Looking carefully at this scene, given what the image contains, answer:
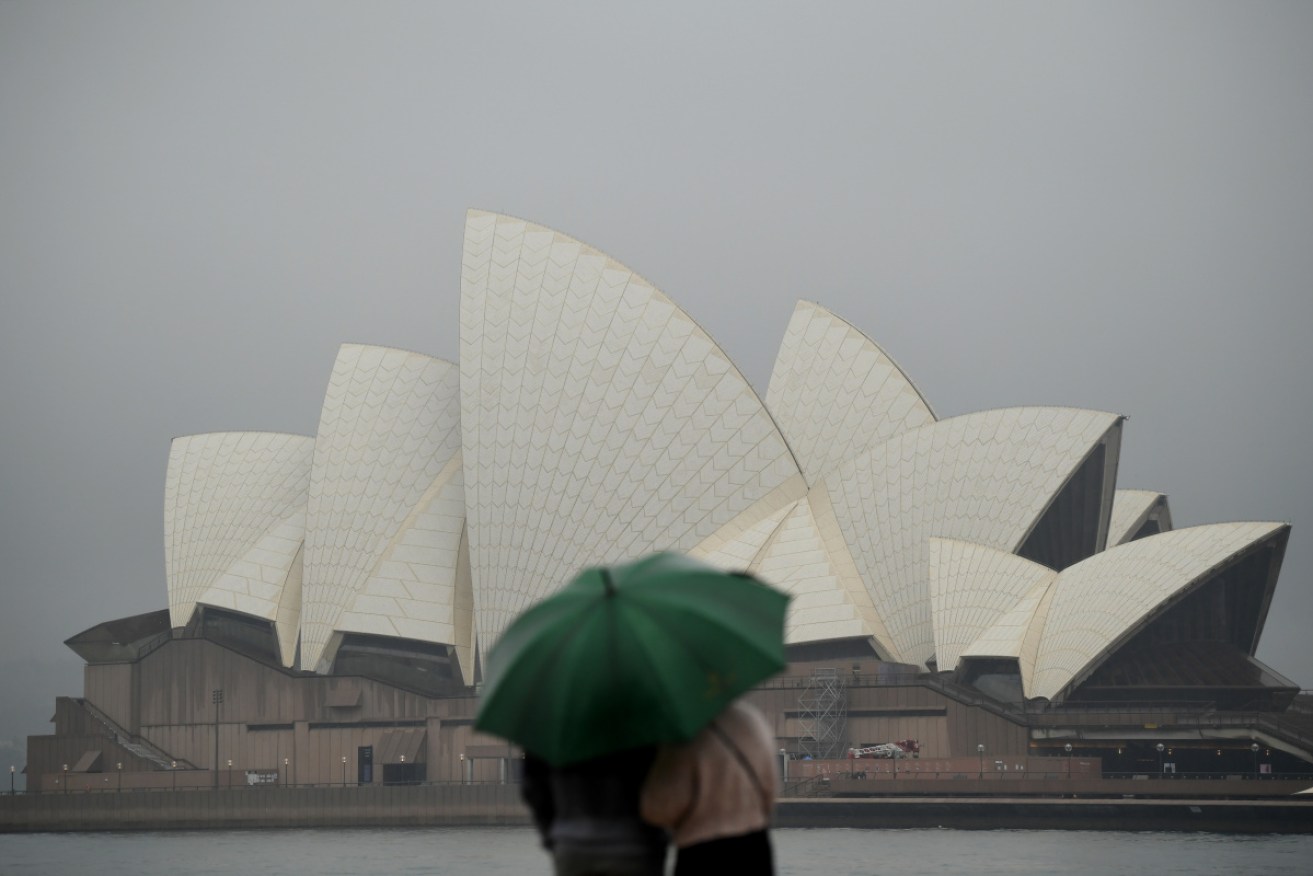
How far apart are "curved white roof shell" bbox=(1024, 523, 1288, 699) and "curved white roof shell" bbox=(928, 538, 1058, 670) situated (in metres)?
1.46

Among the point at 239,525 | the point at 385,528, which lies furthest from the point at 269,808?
the point at 239,525

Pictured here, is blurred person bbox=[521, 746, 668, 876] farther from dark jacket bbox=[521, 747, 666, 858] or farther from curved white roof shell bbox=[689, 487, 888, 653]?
curved white roof shell bbox=[689, 487, 888, 653]

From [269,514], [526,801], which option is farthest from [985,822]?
[526,801]

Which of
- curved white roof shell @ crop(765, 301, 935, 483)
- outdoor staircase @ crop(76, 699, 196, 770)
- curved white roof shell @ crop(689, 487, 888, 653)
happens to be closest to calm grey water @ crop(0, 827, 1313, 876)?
curved white roof shell @ crop(689, 487, 888, 653)

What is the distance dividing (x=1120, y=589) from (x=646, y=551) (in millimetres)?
13937

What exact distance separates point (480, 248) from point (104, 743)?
65.8 feet

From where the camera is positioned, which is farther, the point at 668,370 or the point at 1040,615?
the point at 668,370

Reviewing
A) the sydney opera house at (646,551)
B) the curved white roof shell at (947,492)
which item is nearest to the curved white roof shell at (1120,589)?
the sydney opera house at (646,551)

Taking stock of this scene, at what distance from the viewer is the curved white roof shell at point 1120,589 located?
48.5 metres

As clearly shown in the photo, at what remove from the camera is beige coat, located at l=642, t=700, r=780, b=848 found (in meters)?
6.68

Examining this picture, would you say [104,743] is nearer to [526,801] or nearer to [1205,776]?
[1205,776]

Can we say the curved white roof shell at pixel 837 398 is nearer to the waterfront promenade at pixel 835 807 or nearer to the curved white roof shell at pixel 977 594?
the curved white roof shell at pixel 977 594

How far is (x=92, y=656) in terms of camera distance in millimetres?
62594

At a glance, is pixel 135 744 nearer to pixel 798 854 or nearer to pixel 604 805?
pixel 798 854
